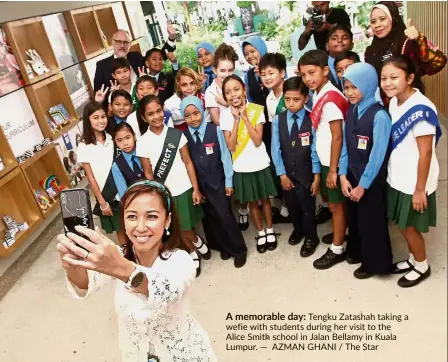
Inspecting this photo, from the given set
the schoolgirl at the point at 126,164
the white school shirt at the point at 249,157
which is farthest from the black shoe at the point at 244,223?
the schoolgirl at the point at 126,164

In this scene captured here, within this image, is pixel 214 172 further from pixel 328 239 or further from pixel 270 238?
pixel 328 239

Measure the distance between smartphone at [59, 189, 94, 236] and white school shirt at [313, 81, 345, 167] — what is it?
4.70 feet

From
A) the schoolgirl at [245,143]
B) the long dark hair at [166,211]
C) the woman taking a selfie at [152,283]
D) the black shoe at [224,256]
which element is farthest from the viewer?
the black shoe at [224,256]

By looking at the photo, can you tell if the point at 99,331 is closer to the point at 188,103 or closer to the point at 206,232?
the point at 206,232

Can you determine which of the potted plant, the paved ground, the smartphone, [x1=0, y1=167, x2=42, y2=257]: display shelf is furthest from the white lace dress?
the potted plant

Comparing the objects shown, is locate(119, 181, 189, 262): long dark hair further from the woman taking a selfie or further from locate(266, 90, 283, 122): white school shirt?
locate(266, 90, 283, 122): white school shirt

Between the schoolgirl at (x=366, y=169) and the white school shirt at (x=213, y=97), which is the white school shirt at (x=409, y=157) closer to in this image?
the schoolgirl at (x=366, y=169)

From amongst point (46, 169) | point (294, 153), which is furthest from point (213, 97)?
point (46, 169)

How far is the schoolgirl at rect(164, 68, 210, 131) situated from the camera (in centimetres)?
270

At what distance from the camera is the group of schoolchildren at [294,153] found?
74.9 inches

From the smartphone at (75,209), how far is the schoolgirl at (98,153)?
4.99ft

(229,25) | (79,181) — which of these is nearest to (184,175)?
(79,181)

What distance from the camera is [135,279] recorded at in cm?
93

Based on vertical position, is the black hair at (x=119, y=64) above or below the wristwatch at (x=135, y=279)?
above
